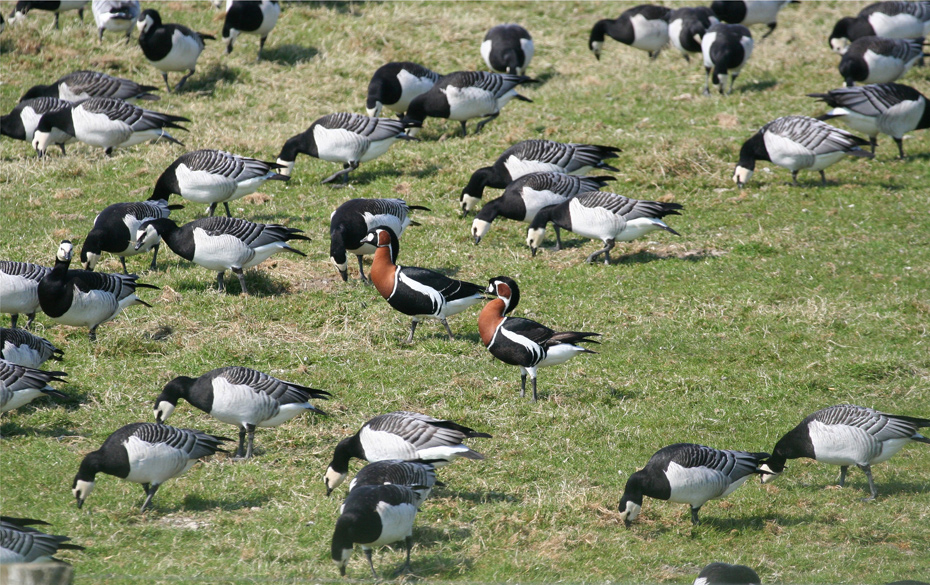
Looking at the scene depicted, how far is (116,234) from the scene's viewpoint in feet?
39.8

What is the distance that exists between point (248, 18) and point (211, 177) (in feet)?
27.0

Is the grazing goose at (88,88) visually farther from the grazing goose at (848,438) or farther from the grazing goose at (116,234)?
the grazing goose at (848,438)

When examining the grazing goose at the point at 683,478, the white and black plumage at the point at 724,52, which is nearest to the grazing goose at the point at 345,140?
the white and black plumage at the point at 724,52

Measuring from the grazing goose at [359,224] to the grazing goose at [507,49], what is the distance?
7.32m

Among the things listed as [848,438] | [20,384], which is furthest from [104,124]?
[848,438]

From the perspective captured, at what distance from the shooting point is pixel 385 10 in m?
23.5

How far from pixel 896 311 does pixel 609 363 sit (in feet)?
13.9

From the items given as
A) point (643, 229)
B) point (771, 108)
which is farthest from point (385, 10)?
Result: point (643, 229)

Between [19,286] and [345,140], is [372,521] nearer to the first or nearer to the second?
[19,286]

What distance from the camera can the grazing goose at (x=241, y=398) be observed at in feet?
27.7

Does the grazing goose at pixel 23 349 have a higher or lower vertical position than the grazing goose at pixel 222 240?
lower

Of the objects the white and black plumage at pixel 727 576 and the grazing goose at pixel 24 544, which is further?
the white and black plumage at pixel 727 576

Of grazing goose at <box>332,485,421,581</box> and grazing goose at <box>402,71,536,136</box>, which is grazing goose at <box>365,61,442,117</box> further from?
grazing goose at <box>332,485,421,581</box>

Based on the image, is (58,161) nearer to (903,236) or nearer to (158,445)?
(158,445)
